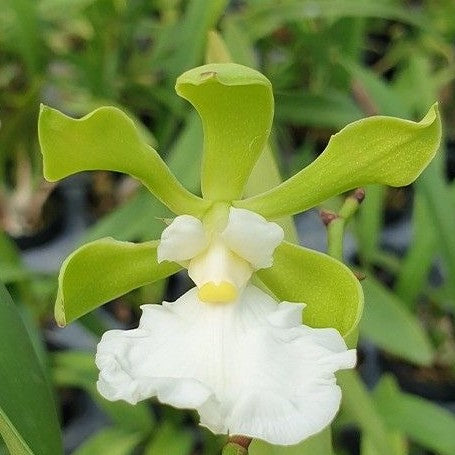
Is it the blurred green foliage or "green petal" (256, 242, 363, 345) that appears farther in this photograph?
the blurred green foliage

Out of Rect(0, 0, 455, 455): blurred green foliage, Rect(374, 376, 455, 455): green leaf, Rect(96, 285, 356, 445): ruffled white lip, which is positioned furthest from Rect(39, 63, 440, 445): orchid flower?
Rect(374, 376, 455, 455): green leaf

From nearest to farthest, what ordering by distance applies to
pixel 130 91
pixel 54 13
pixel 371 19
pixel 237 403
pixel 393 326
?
1. pixel 237 403
2. pixel 393 326
3. pixel 54 13
4. pixel 130 91
5. pixel 371 19

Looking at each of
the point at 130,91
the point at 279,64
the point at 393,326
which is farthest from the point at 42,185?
the point at 393,326

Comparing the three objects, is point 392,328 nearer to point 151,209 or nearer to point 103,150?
point 151,209

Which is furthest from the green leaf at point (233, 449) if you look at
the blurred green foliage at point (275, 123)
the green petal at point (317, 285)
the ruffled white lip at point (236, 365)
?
the blurred green foliage at point (275, 123)

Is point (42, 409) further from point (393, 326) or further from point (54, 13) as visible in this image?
point (54, 13)

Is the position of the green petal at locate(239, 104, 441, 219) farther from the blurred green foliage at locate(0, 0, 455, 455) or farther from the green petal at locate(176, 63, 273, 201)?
the blurred green foliage at locate(0, 0, 455, 455)

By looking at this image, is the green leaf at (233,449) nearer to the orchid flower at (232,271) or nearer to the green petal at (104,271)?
the orchid flower at (232,271)

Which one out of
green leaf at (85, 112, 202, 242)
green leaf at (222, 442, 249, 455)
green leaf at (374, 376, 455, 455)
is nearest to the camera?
green leaf at (222, 442, 249, 455)

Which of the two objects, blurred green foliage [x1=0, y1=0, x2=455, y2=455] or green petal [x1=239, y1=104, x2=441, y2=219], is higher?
green petal [x1=239, y1=104, x2=441, y2=219]
